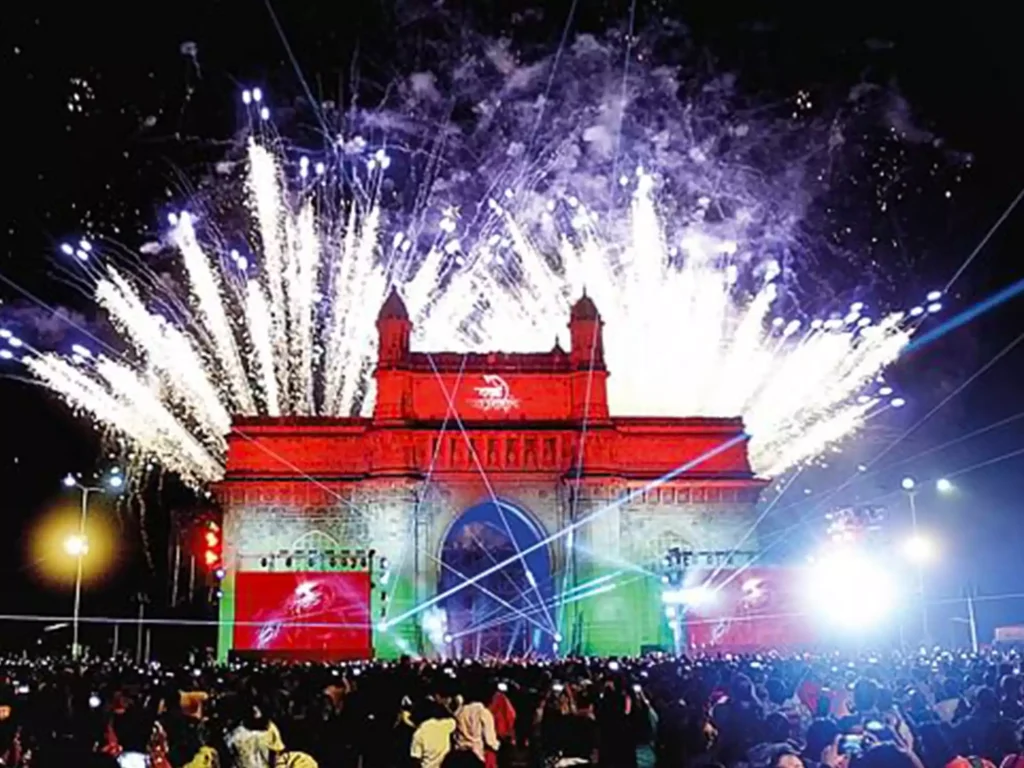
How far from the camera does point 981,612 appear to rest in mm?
52781

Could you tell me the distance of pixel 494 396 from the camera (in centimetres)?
5416

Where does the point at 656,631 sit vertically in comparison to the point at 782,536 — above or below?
below

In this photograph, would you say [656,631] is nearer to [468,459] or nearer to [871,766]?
[468,459]

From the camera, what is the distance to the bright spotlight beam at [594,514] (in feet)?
166

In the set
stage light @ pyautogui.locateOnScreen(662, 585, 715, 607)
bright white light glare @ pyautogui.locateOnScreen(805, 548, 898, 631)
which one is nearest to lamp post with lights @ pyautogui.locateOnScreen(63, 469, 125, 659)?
stage light @ pyautogui.locateOnScreen(662, 585, 715, 607)

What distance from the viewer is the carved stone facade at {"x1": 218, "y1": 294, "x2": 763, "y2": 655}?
52.2m

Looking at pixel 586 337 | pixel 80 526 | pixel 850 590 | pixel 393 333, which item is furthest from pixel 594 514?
pixel 80 526

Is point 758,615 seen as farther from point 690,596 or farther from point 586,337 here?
point 586,337

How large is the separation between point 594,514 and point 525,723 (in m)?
35.0

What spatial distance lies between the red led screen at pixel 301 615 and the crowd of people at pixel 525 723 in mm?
20294

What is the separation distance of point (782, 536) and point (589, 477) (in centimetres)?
1086

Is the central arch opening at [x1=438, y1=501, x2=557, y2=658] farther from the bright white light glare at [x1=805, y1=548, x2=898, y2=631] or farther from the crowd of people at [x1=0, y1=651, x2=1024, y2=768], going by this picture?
the crowd of people at [x1=0, y1=651, x2=1024, y2=768]

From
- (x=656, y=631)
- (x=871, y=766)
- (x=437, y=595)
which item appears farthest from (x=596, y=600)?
(x=871, y=766)

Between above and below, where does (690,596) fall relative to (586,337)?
below
